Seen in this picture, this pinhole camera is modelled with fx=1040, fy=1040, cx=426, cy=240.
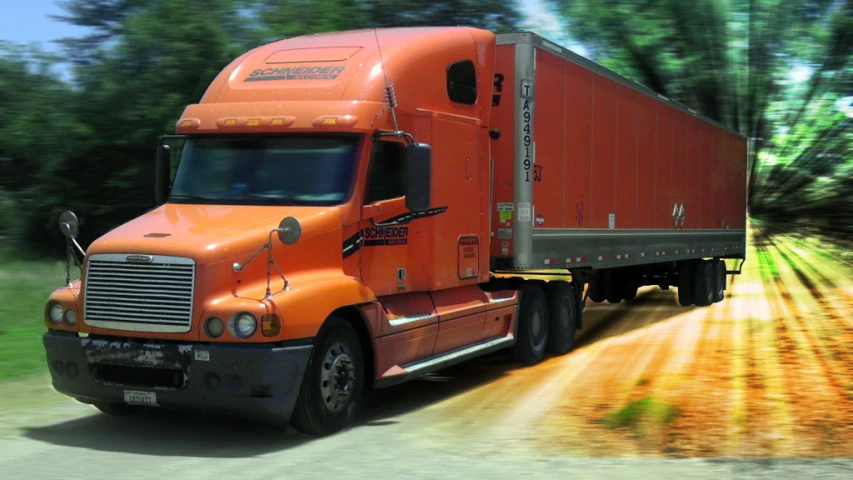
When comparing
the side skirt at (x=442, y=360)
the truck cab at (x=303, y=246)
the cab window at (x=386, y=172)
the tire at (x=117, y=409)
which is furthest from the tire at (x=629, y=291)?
the tire at (x=117, y=409)

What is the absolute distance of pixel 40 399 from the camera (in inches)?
382

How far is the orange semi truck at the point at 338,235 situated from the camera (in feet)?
25.2

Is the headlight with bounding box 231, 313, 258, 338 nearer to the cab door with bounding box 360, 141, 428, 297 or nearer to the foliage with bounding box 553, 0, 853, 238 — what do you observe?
the cab door with bounding box 360, 141, 428, 297

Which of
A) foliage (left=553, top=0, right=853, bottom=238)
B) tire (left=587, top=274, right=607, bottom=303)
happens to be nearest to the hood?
foliage (left=553, top=0, right=853, bottom=238)

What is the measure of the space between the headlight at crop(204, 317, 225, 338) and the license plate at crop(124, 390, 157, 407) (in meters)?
0.67

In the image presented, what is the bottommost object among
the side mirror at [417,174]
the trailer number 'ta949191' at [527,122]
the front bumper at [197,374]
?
the front bumper at [197,374]

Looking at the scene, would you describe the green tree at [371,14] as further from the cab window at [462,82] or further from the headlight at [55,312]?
the headlight at [55,312]

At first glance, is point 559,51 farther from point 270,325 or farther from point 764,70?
point 764,70

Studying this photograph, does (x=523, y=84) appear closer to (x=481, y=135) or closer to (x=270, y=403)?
(x=481, y=135)

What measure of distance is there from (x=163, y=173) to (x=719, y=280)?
1603 cm

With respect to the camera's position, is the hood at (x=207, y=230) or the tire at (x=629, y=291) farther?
the tire at (x=629, y=291)

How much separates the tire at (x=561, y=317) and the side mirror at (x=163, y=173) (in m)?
5.44

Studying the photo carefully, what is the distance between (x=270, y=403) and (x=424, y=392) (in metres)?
3.00

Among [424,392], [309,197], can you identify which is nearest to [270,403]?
[309,197]
